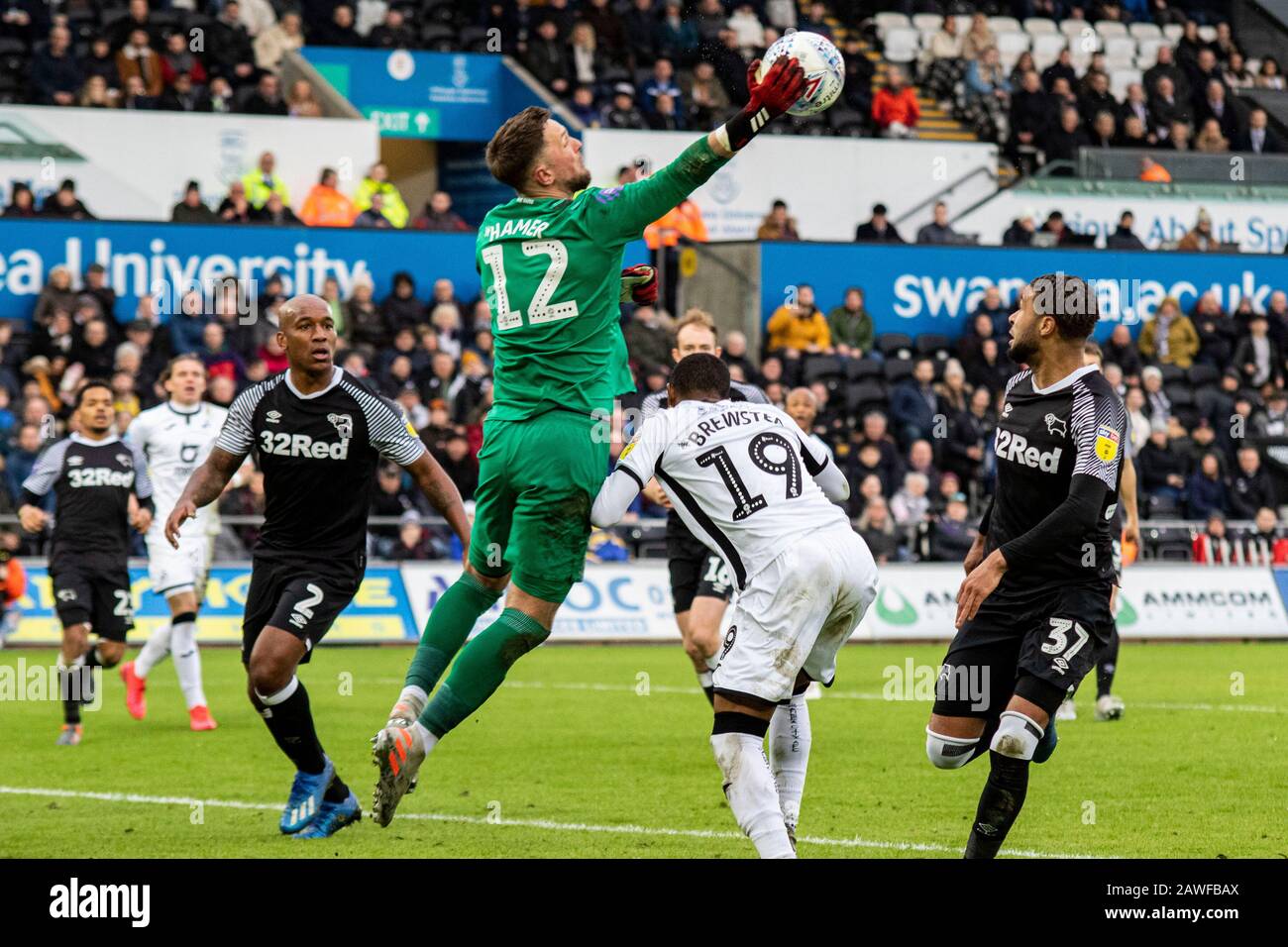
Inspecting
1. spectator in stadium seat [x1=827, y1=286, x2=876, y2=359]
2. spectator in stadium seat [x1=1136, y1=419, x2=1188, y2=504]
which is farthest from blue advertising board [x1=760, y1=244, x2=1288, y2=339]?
spectator in stadium seat [x1=1136, y1=419, x2=1188, y2=504]

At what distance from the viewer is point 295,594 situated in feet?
31.0

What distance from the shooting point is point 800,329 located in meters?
25.3

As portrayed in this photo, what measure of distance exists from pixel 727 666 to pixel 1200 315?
830 inches

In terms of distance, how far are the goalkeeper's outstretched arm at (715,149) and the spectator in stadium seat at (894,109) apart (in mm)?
23246

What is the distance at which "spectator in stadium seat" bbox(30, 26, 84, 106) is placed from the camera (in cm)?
2600

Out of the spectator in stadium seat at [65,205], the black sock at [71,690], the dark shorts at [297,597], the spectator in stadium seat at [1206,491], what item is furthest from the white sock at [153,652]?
the spectator in stadium seat at [1206,491]

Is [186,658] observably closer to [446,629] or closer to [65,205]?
[446,629]

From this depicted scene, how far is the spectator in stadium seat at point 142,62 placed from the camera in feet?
86.0

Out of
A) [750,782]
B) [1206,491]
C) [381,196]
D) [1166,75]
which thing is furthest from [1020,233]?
[750,782]

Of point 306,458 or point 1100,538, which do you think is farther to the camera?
point 306,458

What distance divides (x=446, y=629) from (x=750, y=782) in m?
1.47

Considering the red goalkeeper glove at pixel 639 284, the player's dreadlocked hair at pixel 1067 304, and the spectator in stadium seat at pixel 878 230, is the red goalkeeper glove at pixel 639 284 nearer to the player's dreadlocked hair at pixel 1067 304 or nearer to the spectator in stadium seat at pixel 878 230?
the player's dreadlocked hair at pixel 1067 304
